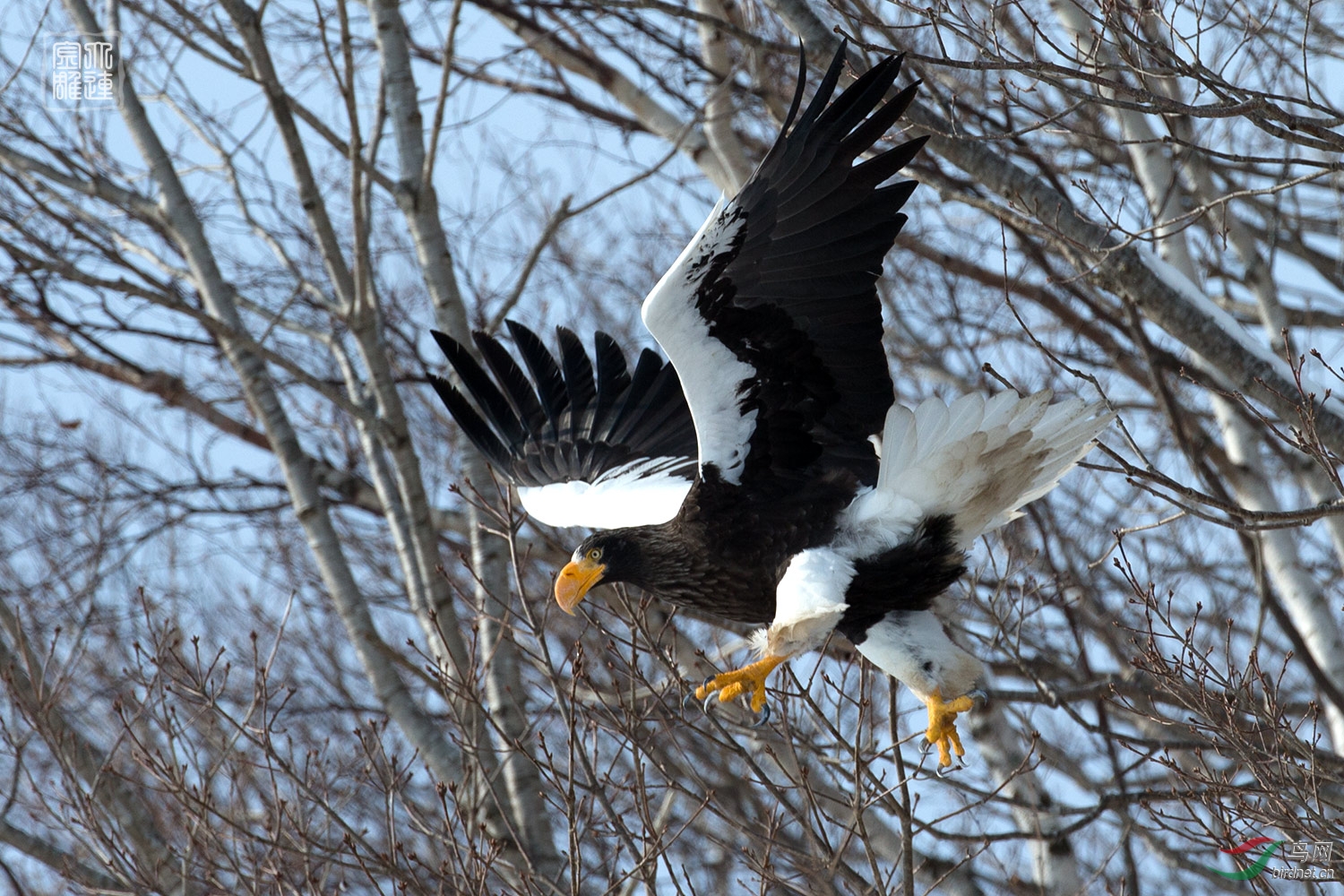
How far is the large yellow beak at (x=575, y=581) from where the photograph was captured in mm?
4031

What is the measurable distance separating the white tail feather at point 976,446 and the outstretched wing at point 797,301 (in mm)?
297

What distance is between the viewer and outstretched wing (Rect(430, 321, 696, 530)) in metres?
5.09

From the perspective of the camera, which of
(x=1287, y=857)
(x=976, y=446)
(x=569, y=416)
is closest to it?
(x=1287, y=857)

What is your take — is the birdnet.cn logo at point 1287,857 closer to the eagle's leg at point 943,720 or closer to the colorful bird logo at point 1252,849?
the colorful bird logo at point 1252,849

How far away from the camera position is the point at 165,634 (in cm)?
394

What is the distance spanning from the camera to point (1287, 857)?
10.6ft

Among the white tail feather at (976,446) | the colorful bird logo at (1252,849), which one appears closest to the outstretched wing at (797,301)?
the white tail feather at (976,446)

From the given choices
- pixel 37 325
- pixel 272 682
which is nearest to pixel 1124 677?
pixel 272 682

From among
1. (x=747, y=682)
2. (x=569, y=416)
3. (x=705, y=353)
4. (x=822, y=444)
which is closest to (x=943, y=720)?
(x=747, y=682)

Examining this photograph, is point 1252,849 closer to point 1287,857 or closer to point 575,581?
point 1287,857

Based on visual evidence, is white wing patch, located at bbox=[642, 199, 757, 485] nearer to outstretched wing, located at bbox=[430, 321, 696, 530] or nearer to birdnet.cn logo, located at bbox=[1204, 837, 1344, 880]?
outstretched wing, located at bbox=[430, 321, 696, 530]

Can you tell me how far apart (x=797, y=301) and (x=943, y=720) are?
1.26 m

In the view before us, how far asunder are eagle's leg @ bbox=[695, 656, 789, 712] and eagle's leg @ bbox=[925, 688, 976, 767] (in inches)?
19.6

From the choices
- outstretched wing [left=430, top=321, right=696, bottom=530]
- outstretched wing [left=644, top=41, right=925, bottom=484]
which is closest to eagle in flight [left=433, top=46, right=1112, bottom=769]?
outstretched wing [left=644, top=41, right=925, bottom=484]
